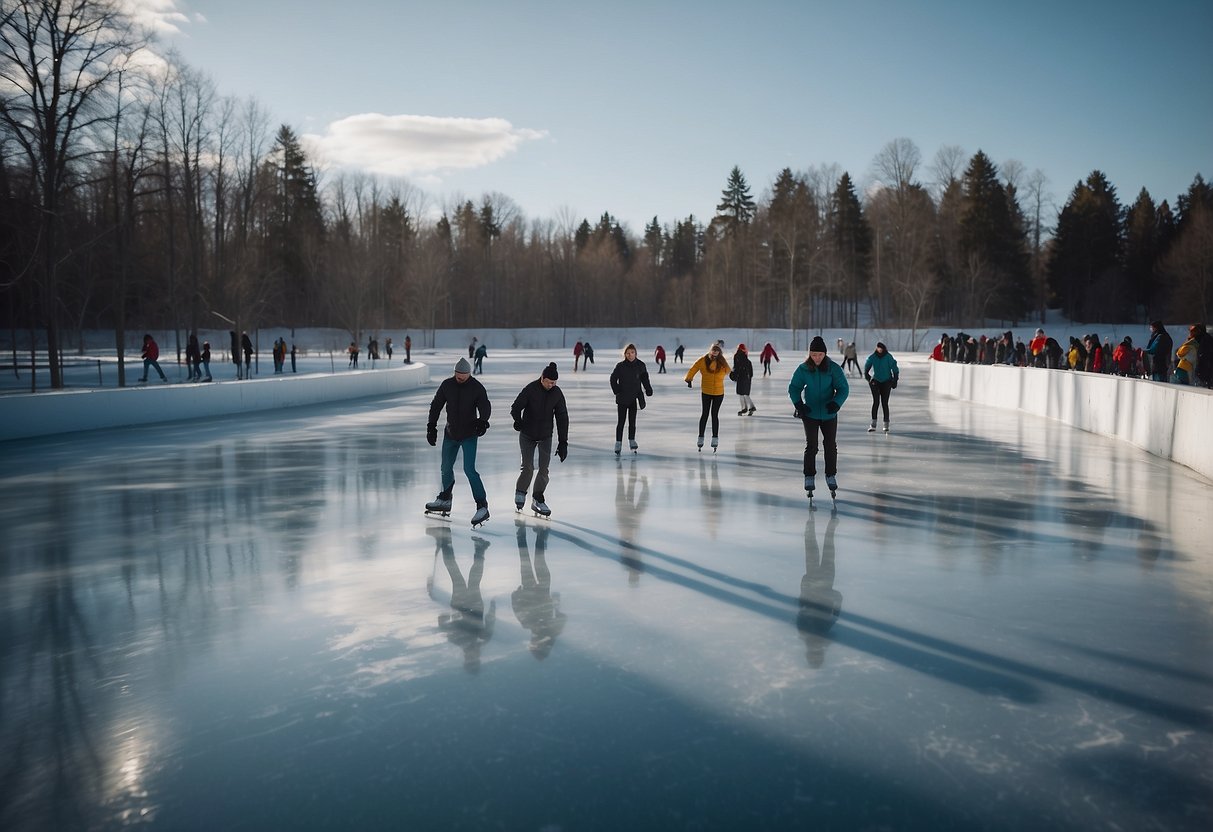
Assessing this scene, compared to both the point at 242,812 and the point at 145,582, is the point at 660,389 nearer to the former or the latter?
the point at 145,582

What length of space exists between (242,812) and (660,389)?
27720 mm

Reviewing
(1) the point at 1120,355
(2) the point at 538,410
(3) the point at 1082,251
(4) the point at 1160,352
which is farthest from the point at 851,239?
(2) the point at 538,410

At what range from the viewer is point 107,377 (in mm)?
30328

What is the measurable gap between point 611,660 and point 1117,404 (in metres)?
13.8

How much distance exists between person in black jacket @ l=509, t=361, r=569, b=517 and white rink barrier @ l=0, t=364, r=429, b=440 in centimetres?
1132

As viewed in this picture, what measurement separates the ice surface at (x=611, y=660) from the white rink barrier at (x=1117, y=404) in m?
1.77

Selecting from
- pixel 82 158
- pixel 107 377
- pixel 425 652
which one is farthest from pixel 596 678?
pixel 107 377

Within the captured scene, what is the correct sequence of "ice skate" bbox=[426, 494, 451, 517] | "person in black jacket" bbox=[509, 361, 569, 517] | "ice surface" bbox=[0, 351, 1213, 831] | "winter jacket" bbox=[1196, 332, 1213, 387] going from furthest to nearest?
"winter jacket" bbox=[1196, 332, 1213, 387], "person in black jacket" bbox=[509, 361, 569, 517], "ice skate" bbox=[426, 494, 451, 517], "ice surface" bbox=[0, 351, 1213, 831]

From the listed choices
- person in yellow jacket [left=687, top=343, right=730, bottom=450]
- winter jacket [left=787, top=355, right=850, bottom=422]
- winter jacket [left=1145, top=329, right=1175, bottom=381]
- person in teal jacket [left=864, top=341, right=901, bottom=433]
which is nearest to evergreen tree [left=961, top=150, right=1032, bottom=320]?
winter jacket [left=1145, top=329, right=1175, bottom=381]

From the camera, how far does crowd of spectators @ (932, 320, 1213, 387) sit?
18.2 meters

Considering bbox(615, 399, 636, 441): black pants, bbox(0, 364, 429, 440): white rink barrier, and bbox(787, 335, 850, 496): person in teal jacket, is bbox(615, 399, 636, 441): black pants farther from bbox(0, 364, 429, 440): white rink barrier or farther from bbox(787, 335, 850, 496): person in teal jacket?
bbox(0, 364, 429, 440): white rink barrier

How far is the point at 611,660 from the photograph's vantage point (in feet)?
14.9

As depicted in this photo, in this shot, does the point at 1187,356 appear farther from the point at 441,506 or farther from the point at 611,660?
the point at 611,660

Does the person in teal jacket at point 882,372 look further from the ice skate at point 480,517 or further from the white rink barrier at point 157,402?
the white rink barrier at point 157,402
